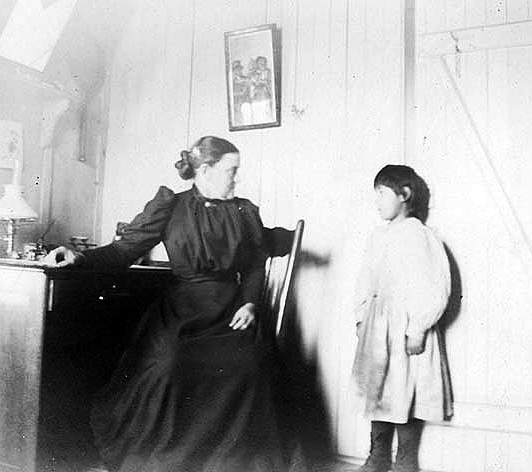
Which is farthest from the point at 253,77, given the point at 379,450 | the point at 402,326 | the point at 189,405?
the point at 379,450

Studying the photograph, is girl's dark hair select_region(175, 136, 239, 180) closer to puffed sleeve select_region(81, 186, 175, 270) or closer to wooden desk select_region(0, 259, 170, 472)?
puffed sleeve select_region(81, 186, 175, 270)

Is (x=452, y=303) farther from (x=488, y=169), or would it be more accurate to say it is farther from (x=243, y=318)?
(x=243, y=318)

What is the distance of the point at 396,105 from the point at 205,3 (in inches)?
35.0

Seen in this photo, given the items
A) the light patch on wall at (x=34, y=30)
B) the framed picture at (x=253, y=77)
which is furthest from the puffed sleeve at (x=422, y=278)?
the light patch on wall at (x=34, y=30)

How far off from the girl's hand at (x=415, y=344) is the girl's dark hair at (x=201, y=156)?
78cm

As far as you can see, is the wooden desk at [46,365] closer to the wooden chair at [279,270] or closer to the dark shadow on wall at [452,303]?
the wooden chair at [279,270]

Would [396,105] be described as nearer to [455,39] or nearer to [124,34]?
[455,39]

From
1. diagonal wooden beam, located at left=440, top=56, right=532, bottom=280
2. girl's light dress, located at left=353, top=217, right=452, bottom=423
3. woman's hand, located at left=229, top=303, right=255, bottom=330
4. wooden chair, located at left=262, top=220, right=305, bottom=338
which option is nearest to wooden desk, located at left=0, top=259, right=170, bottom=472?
woman's hand, located at left=229, top=303, right=255, bottom=330

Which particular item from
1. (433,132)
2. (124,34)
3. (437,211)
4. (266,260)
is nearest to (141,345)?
(266,260)

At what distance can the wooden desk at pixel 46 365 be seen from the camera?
1.46 meters

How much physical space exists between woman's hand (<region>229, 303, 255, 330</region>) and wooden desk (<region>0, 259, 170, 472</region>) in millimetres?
372

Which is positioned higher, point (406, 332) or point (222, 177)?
point (222, 177)

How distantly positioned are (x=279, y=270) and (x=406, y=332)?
0.46m

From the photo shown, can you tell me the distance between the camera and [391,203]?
177cm
